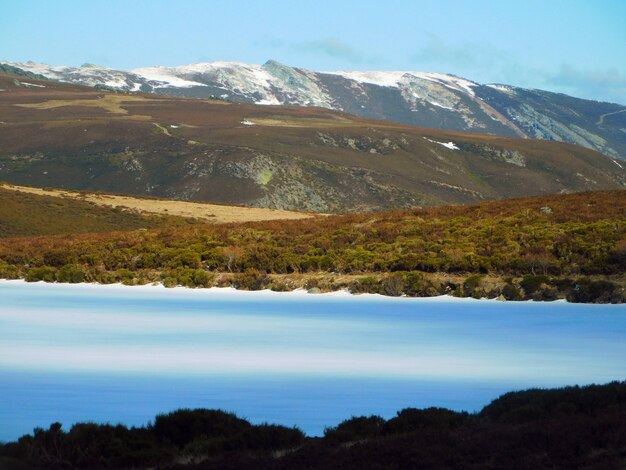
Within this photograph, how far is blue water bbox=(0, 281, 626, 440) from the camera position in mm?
12508

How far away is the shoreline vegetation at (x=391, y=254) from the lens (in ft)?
103

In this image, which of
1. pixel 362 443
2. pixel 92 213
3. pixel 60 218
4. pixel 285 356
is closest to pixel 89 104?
pixel 92 213

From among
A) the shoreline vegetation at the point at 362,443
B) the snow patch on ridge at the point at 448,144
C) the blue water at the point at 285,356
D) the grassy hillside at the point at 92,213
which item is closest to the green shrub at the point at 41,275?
the blue water at the point at 285,356

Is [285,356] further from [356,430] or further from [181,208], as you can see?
[181,208]

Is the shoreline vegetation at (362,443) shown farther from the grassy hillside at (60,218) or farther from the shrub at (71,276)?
the grassy hillside at (60,218)

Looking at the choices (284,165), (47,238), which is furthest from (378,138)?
(47,238)

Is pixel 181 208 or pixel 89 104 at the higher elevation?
pixel 89 104

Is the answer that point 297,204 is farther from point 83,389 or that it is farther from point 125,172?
point 83,389

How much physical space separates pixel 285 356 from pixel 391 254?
20.4m

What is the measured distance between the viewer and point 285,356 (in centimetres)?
1683

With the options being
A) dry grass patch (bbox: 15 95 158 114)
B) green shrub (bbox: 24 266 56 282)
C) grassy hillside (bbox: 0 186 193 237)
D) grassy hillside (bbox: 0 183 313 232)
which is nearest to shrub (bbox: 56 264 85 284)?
green shrub (bbox: 24 266 56 282)

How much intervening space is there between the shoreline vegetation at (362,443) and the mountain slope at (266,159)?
104458mm

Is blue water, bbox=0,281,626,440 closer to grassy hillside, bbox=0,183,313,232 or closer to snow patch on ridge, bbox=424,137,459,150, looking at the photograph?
grassy hillside, bbox=0,183,313,232

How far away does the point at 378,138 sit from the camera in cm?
15962
